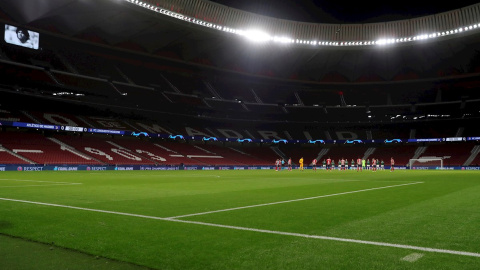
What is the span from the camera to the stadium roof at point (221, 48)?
1614 inches

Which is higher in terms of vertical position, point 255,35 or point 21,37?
point 255,35

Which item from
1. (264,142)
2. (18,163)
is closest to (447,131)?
(264,142)

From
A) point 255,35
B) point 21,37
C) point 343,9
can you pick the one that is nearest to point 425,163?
point 343,9

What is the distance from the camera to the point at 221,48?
56.0 metres

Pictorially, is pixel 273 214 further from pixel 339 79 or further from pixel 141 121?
Answer: pixel 339 79

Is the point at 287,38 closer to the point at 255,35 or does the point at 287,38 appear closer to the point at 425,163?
the point at 255,35

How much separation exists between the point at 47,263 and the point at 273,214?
480 cm

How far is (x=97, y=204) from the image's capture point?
31.9 feet

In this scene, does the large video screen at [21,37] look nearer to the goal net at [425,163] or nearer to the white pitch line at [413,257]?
the white pitch line at [413,257]

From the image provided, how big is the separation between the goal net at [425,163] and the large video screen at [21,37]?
55.9 m

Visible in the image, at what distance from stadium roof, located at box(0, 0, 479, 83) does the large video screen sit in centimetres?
73

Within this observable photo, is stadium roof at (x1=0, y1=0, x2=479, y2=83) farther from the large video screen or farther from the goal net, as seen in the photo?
the goal net

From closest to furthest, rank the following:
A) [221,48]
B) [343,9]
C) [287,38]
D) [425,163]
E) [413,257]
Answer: [413,257] < [343,9] < [287,38] < [221,48] < [425,163]

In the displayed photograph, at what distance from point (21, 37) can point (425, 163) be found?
59.9 m
